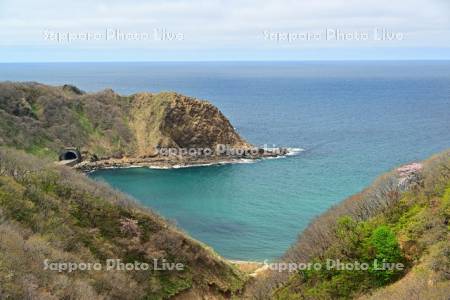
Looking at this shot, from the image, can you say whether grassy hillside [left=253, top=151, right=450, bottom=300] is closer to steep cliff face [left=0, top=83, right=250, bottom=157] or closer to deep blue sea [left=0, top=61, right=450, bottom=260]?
deep blue sea [left=0, top=61, right=450, bottom=260]

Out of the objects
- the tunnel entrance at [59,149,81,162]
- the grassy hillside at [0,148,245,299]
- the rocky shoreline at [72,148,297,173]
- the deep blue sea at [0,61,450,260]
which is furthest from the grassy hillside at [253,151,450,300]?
the tunnel entrance at [59,149,81,162]

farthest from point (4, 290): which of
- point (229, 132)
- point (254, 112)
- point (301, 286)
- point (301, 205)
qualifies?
point (254, 112)

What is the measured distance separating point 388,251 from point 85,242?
53.4 feet

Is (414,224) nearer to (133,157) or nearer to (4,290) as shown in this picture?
(4,290)

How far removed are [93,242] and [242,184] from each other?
142 feet

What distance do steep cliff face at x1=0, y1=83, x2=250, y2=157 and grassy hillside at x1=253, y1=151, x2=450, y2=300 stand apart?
63252 millimetres

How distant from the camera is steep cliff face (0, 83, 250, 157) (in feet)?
290

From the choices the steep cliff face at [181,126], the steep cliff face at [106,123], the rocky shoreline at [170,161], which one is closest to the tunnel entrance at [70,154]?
the steep cliff face at [106,123]

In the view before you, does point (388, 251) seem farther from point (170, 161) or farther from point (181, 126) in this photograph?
point (181, 126)

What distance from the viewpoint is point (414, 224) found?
24.5 meters

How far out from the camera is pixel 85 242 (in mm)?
30203

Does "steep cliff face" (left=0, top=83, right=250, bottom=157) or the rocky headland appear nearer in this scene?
the rocky headland

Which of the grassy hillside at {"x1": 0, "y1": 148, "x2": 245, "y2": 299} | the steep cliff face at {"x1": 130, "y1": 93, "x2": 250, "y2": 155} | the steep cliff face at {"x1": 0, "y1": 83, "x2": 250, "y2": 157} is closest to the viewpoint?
the grassy hillside at {"x1": 0, "y1": 148, "x2": 245, "y2": 299}

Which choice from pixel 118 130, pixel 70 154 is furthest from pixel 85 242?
pixel 118 130
